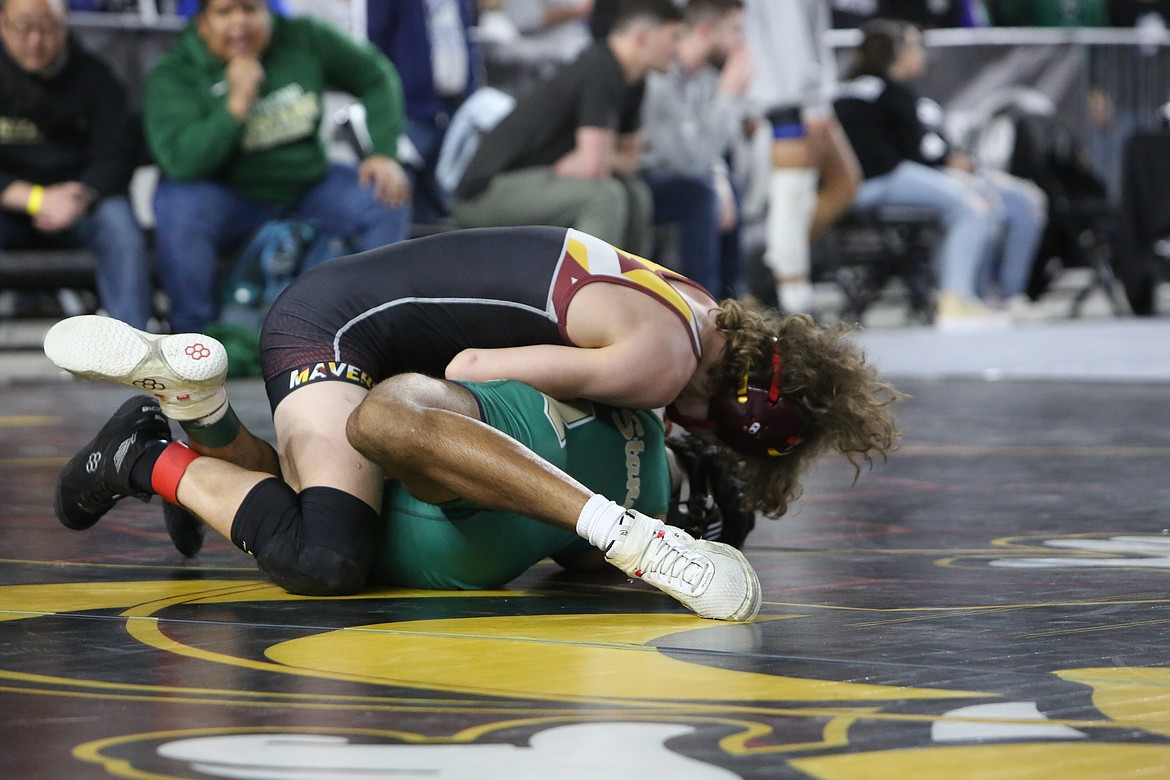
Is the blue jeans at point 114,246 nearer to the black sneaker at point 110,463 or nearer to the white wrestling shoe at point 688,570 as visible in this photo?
the black sneaker at point 110,463

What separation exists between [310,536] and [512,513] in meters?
0.34

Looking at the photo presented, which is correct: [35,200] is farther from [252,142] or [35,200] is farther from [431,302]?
[431,302]

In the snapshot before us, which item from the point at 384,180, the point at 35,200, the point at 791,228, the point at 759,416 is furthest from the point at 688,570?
the point at 791,228

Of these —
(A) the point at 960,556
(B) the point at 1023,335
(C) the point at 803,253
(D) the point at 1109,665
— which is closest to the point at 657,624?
(D) the point at 1109,665

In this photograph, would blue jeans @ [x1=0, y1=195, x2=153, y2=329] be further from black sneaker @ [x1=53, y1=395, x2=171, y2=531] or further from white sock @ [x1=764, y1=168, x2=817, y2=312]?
black sneaker @ [x1=53, y1=395, x2=171, y2=531]

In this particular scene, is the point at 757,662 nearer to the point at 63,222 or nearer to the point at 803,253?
the point at 63,222

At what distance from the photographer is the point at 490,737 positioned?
78.7 inches

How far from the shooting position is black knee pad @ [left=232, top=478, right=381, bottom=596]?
2.99 metres

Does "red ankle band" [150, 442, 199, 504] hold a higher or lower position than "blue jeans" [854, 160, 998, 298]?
higher

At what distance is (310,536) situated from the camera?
9.90 ft

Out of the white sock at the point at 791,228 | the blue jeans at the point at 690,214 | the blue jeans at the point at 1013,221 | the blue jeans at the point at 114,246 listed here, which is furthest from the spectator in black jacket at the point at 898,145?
the blue jeans at the point at 114,246

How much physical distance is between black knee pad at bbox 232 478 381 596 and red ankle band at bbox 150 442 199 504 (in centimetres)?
18

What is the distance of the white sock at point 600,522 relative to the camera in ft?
9.09

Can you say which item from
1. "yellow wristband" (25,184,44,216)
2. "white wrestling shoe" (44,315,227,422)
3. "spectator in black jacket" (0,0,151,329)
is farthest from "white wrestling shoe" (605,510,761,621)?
"yellow wristband" (25,184,44,216)
